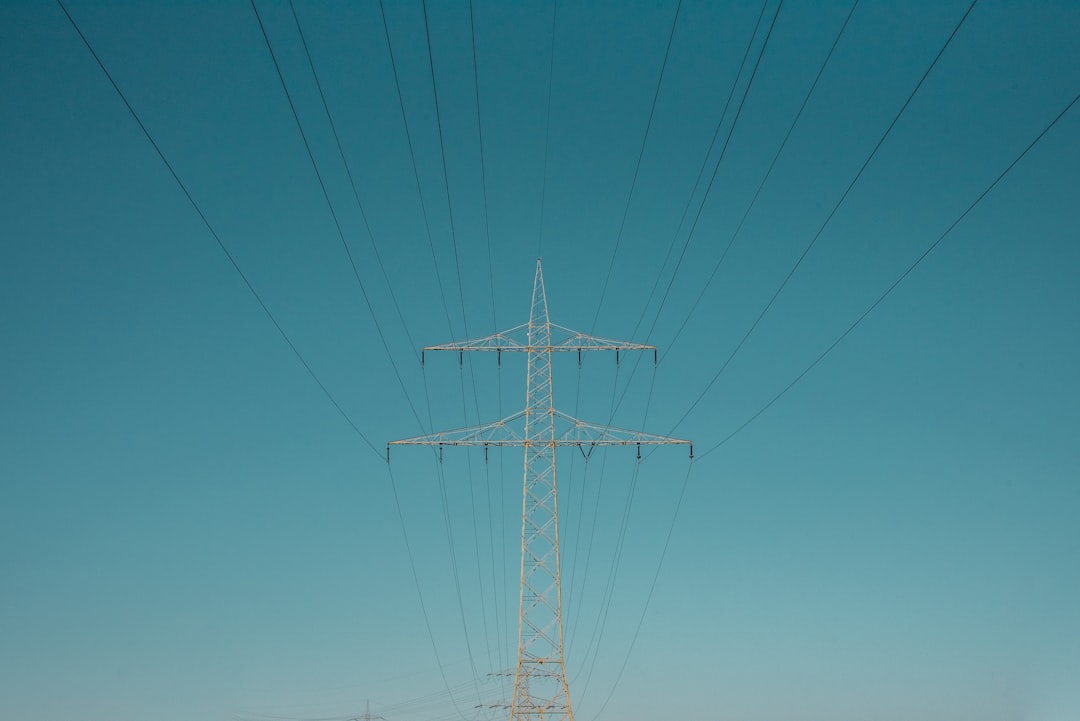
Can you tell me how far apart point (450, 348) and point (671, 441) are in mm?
10763

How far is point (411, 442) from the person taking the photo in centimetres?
4875

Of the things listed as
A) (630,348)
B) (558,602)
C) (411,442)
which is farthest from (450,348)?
(558,602)

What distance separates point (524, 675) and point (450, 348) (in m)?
14.7

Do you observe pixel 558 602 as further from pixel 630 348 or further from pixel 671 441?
pixel 630 348

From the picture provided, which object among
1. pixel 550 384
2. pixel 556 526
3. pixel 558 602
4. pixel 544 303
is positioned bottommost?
pixel 558 602

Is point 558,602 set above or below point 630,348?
below

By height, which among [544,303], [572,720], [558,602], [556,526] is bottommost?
[572,720]

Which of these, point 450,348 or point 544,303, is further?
point 544,303

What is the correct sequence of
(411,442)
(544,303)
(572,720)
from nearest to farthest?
1. (572,720)
2. (411,442)
3. (544,303)

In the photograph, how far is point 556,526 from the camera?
4897 cm

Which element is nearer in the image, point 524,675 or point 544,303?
point 524,675

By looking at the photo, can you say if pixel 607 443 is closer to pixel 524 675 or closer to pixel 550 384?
pixel 550 384

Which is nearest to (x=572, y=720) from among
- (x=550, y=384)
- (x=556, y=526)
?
(x=556, y=526)

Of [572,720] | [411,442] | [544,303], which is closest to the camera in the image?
[572,720]
